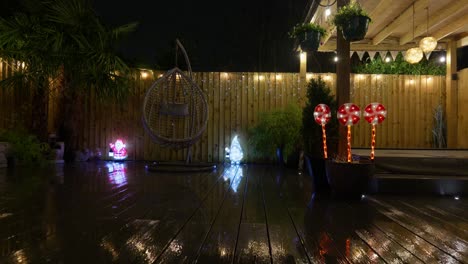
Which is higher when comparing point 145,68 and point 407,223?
point 145,68

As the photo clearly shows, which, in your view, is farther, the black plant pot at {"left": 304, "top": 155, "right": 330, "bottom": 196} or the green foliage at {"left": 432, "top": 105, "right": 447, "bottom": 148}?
the green foliage at {"left": 432, "top": 105, "right": 447, "bottom": 148}

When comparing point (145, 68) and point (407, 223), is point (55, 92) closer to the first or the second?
point (145, 68)

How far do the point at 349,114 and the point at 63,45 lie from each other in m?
4.88

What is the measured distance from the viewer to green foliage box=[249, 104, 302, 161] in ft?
21.2

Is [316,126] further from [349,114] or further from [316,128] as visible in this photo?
[349,114]

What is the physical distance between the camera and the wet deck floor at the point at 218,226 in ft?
5.77

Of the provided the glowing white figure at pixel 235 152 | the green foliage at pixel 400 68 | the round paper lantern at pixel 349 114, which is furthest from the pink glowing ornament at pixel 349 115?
the green foliage at pixel 400 68

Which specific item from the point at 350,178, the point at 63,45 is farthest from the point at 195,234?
the point at 63,45

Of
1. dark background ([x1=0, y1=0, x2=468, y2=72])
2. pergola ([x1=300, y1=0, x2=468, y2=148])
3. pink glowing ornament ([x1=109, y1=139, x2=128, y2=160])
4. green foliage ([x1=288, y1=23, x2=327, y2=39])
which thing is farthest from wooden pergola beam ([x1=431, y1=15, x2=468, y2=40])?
pink glowing ornament ([x1=109, y1=139, x2=128, y2=160])

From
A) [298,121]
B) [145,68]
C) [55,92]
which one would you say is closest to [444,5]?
[298,121]

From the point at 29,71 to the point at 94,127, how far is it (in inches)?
76.0

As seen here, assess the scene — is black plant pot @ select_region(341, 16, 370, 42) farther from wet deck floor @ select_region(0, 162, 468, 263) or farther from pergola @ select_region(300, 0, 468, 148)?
wet deck floor @ select_region(0, 162, 468, 263)

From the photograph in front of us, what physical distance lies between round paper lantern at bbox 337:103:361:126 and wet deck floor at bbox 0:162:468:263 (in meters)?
0.78

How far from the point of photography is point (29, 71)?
235 inches
